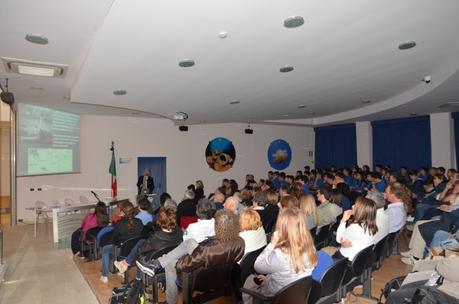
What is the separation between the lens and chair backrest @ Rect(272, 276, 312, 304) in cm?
243

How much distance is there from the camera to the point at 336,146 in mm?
13875

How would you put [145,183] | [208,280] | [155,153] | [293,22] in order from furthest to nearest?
[155,153] < [145,183] < [293,22] < [208,280]

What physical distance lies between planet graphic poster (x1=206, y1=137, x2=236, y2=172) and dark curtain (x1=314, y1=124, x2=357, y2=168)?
4194 mm

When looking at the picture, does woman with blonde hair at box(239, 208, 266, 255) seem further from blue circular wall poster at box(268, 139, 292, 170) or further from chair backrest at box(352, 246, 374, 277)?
blue circular wall poster at box(268, 139, 292, 170)

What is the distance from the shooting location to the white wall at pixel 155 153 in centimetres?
977

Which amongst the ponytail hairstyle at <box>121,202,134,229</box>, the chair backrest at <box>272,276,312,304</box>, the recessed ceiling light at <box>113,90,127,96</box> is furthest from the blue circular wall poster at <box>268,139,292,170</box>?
the chair backrest at <box>272,276,312,304</box>

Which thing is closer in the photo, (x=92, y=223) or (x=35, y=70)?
(x=35, y=70)

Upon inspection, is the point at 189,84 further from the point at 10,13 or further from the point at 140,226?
Result: the point at 10,13

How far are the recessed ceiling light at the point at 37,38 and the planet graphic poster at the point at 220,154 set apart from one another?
28.8 ft

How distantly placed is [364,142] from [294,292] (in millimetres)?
11455

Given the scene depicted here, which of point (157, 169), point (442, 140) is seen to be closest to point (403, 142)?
point (442, 140)

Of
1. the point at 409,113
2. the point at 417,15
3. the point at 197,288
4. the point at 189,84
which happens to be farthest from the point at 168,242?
the point at 409,113

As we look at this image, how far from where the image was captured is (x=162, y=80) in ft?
18.6

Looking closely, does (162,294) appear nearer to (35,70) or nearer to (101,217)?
(101,217)
